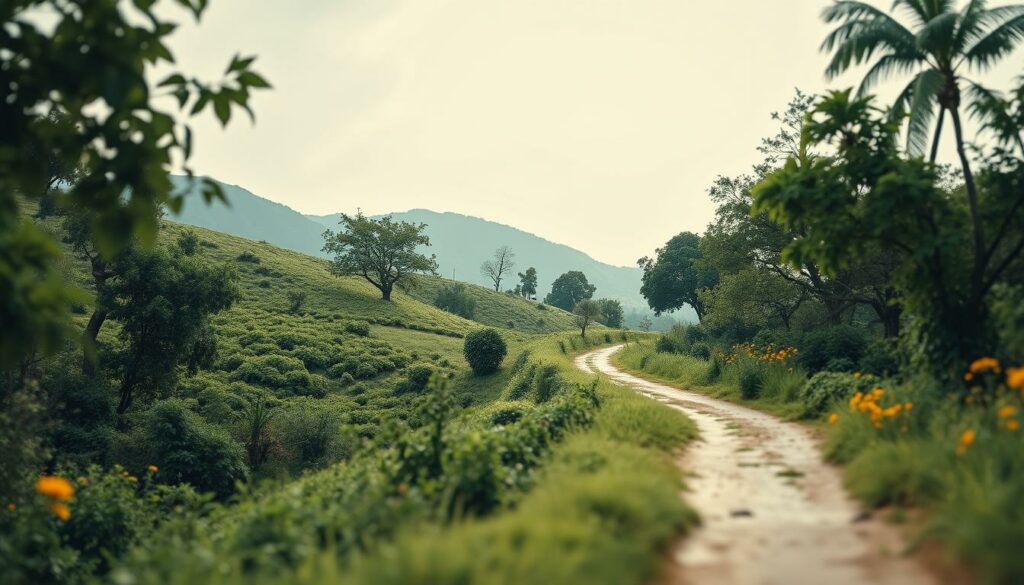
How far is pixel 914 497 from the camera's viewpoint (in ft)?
17.5

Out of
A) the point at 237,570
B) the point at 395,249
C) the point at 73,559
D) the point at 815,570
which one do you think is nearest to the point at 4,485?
the point at 73,559

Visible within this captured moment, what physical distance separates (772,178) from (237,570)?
9128 millimetres

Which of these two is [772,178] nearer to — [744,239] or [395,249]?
[744,239]

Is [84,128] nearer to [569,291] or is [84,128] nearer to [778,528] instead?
[778,528]

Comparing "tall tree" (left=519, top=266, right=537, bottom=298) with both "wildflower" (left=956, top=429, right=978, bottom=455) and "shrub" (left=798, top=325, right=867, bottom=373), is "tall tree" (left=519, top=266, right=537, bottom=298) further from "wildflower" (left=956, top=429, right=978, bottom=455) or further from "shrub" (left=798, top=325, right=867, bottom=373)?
"wildflower" (left=956, top=429, right=978, bottom=455)

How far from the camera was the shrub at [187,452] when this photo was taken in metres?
21.0

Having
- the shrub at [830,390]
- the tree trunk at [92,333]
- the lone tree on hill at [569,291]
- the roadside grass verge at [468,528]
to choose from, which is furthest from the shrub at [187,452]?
the lone tree on hill at [569,291]

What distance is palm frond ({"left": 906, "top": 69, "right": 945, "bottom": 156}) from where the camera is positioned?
32.9 ft

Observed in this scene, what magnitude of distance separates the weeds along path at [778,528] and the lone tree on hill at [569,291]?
119889mm

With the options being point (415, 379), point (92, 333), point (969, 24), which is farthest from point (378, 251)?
point (969, 24)

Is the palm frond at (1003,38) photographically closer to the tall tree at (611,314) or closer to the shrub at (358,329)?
the shrub at (358,329)

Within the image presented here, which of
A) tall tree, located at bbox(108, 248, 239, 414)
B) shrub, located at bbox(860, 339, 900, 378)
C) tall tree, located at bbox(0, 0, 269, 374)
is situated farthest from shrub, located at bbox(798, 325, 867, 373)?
tall tree, located at bbox(108, 248, 239, 414)

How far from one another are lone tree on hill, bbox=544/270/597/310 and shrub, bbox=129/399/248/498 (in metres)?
108

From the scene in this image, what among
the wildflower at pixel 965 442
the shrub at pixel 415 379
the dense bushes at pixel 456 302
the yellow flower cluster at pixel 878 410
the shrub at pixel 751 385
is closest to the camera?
the wildflower at pixel 965 442
